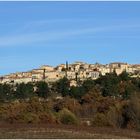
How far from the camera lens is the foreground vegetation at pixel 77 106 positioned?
43.3 m

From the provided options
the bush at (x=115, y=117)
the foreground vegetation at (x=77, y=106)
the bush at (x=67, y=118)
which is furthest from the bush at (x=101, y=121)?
the bush at (x=67, y=118)

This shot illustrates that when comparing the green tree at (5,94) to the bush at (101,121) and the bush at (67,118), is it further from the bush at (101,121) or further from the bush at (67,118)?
the bush at (101,121)

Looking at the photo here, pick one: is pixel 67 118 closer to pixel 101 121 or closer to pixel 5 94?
pixel 101 121

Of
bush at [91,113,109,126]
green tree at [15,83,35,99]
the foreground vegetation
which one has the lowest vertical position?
bush at [91,113,109,126]

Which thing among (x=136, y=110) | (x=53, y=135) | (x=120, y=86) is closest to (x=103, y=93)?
(x=120, y=86)

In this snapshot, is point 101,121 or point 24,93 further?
point 24,93

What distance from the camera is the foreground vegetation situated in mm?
43281

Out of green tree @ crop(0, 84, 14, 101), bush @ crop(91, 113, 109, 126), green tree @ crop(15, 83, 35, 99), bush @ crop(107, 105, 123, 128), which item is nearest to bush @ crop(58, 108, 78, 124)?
bush @ crop(91, 113, 109, 126)

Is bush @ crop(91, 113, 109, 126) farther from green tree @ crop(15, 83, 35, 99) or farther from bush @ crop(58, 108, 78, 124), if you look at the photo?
green tree @ crop(15, 83, 35, 99)

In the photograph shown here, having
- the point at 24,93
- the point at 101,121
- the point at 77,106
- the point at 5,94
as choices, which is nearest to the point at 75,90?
the point at 24,93

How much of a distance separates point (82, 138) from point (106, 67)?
176 meters

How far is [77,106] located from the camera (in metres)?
70.7

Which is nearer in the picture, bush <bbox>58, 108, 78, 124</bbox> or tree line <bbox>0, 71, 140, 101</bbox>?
bush <bbox>58, 108, 78, 124</bbox>

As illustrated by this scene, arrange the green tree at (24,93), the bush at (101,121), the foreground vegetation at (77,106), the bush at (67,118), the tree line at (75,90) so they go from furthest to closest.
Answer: the green tree at (24,93) → the tree line at (75,90) → the foreground vegetation at (77,106) → the bush at (101,121) → the bush at (67,118)
